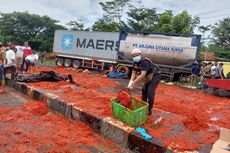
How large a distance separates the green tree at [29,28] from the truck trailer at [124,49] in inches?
1263

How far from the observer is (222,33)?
1841 inches

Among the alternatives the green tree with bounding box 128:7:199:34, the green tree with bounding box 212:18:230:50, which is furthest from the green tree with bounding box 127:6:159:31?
the green tree with bounding box 212:18:230:50

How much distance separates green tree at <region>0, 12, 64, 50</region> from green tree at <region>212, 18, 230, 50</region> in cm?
3321

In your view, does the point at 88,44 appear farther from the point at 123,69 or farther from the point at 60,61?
the point at 123,69

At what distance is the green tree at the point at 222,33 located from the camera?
46.2m

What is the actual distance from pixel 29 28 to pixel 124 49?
46087mm

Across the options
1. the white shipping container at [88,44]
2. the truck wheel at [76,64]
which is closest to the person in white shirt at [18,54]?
the white shipping container at [88,44]

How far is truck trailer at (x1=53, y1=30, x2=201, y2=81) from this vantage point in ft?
60.8

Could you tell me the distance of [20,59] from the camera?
15141 millimetres

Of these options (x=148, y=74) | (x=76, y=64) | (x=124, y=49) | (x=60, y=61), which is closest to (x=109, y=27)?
(x=60, y=61)

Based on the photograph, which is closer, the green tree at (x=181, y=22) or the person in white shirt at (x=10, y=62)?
the person in white shirt at (x=10, y=62)

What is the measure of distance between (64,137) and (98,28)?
41212 mm

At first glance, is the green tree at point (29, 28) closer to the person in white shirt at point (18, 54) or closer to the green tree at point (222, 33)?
the green tree at point (222, 33)

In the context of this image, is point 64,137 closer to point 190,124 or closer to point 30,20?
point 190,124
